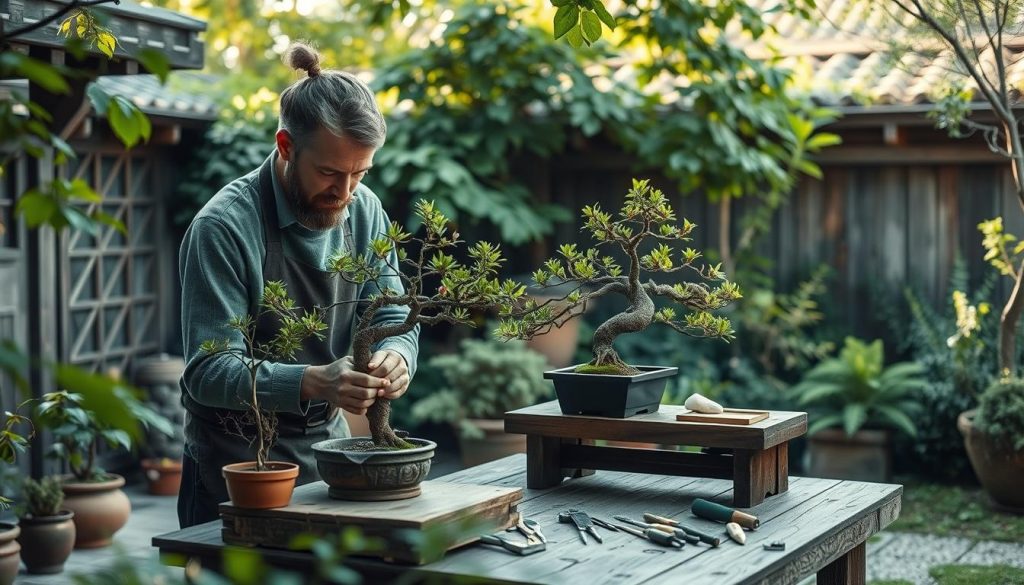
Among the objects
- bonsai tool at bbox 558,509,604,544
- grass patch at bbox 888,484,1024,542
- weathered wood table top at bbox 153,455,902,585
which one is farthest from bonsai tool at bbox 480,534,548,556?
grass patch at bbox 888,484,1024,542

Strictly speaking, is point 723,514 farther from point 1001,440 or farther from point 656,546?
point 1001,440

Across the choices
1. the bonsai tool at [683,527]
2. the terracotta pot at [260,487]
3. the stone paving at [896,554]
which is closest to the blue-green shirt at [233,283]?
the terracotta pot at [260,487]

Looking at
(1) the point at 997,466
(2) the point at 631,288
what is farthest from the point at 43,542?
(1) the point at 997,466

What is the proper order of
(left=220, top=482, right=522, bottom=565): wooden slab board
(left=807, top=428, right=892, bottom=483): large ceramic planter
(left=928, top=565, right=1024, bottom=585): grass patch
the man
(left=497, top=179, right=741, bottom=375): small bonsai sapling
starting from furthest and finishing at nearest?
(left=807, top=428, right=892, bottom=483): large ceramic planter → (left=928, top=565, right=1024, bottom=585): grass patch → (left=497, top=179, right=741, bottom=375): small bonsai sapling → the man → (left=220, top=482, right=522, bottom=565): wooden slab board

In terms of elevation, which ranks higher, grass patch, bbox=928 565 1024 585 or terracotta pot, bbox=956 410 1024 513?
terracotta pot, bbox=956 410 1024 513

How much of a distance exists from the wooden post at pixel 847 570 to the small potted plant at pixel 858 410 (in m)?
4.01

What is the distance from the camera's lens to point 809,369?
764 centimetres

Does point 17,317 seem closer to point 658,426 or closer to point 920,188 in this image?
point 658,426

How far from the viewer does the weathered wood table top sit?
206 cm

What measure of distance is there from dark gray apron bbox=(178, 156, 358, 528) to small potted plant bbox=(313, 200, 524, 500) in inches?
15.2

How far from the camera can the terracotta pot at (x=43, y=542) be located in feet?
16.5

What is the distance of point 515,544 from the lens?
2180 millimetres

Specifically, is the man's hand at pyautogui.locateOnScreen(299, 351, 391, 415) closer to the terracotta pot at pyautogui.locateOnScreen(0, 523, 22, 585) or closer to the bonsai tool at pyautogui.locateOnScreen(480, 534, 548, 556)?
the bonsai tool at pyautogui.locateOnScreen(480, 534, 548, 556)

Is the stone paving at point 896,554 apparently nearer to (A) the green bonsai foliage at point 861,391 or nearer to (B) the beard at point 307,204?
(A) the green bonsai foliage at point 861,391
